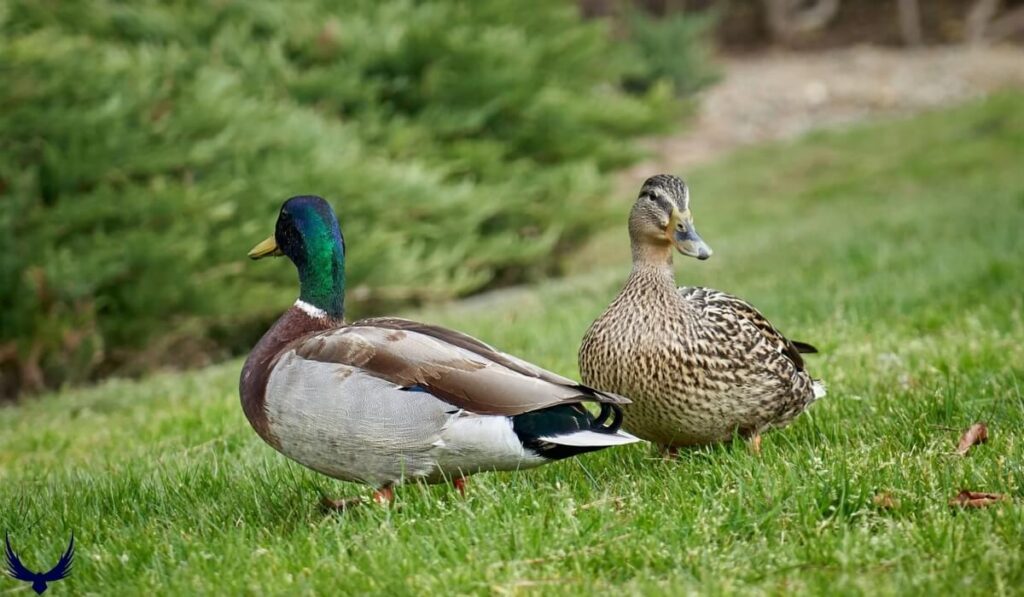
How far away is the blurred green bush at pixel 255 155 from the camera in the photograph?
343 inches

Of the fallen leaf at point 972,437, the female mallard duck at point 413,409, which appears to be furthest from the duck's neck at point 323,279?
the fallen leaf at point 972,437

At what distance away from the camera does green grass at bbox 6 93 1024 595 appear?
10.6 ft

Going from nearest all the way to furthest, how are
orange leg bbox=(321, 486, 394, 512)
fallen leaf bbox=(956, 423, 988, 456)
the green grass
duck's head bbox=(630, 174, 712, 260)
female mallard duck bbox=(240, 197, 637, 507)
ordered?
1. the green grass
2. female mallard duck bbox=(240, 197, 637, 507)
3. orange leg bbox=(321, 486, 394, 512)
4. fallen leaf bbox=(956, 423, 988, 456)
5. duck's head bbox=(630, 174, 712, 260)

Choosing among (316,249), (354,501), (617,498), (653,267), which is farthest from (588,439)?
(316,249)

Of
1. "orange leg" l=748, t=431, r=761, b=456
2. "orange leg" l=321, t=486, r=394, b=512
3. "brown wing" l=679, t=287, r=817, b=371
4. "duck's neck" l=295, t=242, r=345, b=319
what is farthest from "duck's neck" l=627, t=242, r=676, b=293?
"orange leg" l=321, t=486, r=394, b=512

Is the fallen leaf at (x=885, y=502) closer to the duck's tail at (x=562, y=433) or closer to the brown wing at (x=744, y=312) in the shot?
the duck's tail at (x=562, y=433)

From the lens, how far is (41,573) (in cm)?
354

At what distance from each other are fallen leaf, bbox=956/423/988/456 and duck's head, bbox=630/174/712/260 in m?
1.09

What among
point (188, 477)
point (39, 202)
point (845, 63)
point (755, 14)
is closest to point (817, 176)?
point (845, 63)

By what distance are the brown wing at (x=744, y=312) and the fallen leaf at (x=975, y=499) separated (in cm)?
123

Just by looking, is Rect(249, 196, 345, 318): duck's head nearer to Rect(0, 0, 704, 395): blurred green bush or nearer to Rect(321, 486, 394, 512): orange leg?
Rect(321, 486, 394, 512): orange leg

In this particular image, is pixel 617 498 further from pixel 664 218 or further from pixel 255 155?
pixel 255 155

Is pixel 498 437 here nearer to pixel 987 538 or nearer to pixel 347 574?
pixel 347 574

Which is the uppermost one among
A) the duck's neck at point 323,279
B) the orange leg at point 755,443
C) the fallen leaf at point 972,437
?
the duck's neck at point 323,279
